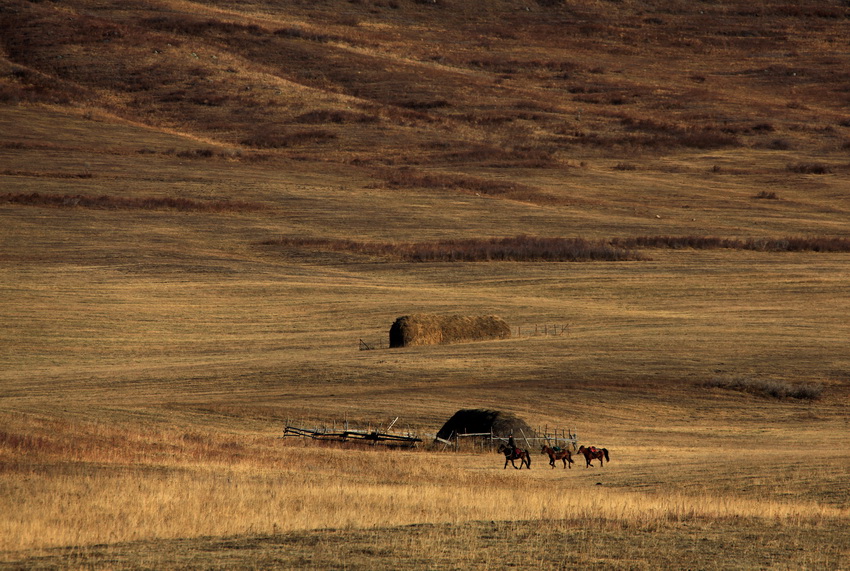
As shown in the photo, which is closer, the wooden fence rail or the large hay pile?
the wooden fence rail

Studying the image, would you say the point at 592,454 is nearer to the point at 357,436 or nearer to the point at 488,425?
the point at 488,425

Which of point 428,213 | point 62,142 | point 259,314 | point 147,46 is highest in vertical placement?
point 147,46

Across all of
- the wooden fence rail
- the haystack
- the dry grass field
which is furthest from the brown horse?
the wooden fence rail

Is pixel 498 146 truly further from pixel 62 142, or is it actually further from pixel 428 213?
pixel 62 142

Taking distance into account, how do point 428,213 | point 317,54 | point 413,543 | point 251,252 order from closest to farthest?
point 413,543, point 251,252, point 428,213, point 317,54

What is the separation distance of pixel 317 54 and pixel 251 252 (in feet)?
240

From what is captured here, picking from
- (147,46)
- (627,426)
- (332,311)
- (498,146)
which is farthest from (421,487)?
(147,46)

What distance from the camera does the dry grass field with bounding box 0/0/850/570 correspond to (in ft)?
54.6

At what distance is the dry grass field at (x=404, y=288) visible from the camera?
54.6ft

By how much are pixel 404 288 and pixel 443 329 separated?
A: 37.0 feet

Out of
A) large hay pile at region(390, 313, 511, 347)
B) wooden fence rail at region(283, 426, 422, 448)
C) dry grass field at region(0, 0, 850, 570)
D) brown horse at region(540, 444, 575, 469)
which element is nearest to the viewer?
dry grass field at region(0, 0, 850, 570)

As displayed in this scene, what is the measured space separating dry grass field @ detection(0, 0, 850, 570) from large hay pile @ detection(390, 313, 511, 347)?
1.60 metres

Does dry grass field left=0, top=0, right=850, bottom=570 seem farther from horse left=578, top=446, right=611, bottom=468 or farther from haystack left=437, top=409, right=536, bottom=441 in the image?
haystack left=437, top=409, right=536, bottom=441

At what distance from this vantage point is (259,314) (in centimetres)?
4972
